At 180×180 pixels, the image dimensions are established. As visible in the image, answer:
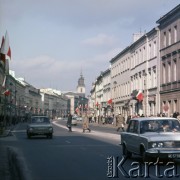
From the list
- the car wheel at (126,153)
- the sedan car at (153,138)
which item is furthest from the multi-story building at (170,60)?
the sedan car at (153,138)

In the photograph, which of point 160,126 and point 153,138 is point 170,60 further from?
point 153,138

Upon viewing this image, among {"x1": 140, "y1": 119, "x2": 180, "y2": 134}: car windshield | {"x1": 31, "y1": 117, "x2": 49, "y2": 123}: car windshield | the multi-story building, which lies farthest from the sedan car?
the multi-story building

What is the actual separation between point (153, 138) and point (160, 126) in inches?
48.5

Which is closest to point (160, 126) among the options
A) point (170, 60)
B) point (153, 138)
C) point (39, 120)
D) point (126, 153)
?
point (153, 138)

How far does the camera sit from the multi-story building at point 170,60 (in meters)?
49.2

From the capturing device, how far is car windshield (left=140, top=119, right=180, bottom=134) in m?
15.9

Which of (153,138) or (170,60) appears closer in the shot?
(153,138)

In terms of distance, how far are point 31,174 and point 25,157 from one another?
5.47 meters

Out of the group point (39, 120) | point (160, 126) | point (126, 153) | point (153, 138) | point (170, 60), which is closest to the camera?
point (153, 138)

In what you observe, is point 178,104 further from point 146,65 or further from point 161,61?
point 146,65

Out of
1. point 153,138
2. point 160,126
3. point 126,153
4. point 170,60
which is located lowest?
point 126,153

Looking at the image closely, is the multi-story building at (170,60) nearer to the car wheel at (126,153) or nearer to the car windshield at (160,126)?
the car wheel at (126,153)

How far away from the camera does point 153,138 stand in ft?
48.8

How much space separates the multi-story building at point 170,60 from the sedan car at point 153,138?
105ft
